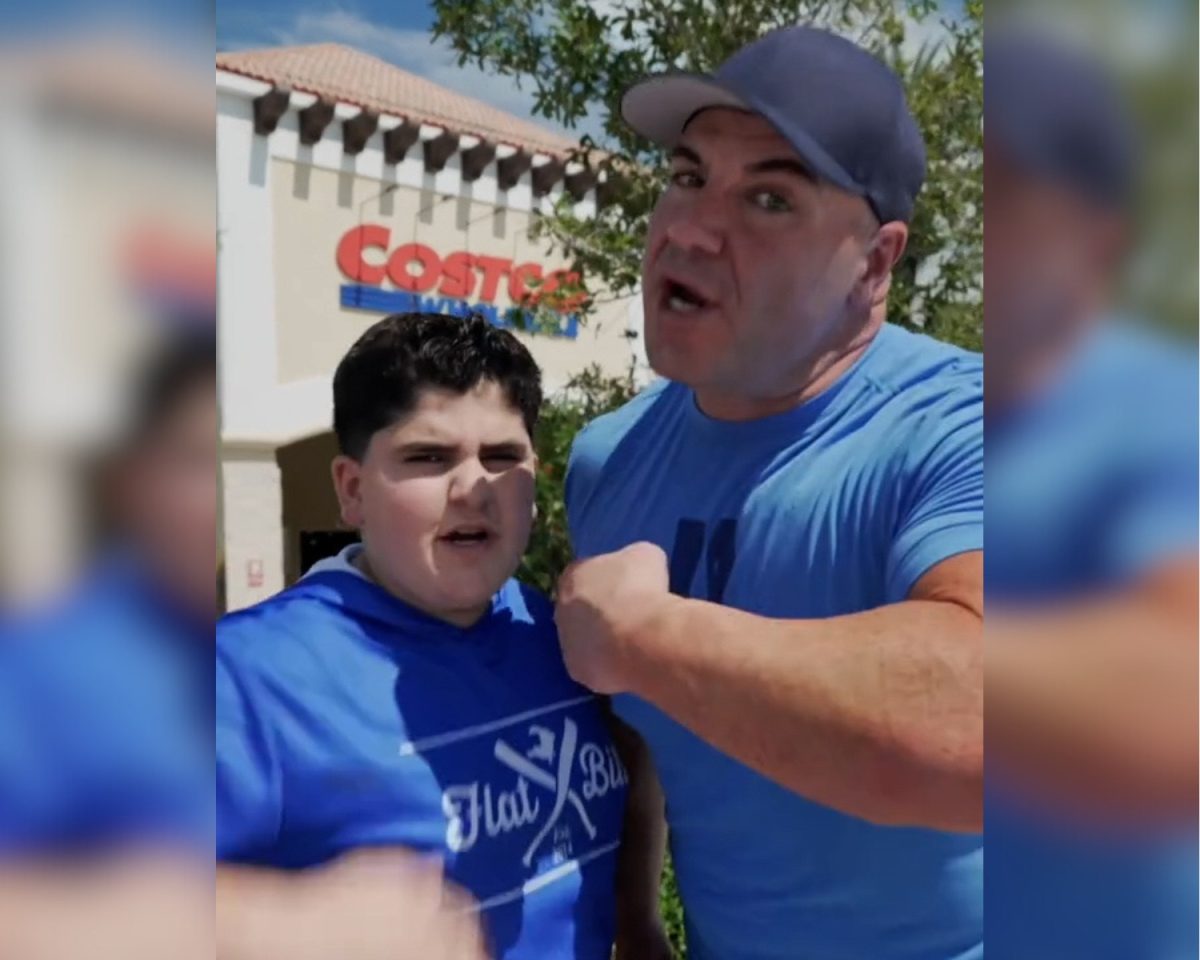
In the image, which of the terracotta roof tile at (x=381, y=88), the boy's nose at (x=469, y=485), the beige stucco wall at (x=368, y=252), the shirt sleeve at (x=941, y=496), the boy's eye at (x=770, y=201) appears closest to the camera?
the shirt sleeve at (x=941, y=496)

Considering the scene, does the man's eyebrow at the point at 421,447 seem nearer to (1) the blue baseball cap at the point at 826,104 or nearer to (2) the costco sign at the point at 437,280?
(1) the blue baseball cap at the point at 826,104

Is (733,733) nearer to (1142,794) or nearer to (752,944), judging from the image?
(752,944)

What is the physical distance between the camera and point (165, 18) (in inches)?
22.4

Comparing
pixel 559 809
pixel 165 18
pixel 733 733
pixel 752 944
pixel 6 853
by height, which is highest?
pixel 165 18

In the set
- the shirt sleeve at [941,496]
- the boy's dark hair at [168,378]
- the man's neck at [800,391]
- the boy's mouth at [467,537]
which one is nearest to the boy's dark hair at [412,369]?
the boy's mouth at [467,537]

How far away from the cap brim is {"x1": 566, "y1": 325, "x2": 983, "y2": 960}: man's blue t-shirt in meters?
0.32

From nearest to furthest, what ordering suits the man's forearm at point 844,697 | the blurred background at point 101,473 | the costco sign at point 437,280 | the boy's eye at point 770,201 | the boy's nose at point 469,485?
the blurred background at point 101,473
the man's forearm at point 844,697
the boy's eye at point 770,201
the boy's nose at point 469,485
the costco sign at point 437,280

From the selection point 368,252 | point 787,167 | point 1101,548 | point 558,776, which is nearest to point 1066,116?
point 1101,548

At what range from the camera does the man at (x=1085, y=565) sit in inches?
21.9

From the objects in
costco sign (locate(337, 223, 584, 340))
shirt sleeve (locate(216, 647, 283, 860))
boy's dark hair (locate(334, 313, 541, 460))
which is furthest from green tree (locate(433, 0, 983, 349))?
shirt sleeve (locate(216, 647, 283, 860))

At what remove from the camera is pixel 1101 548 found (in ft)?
1.87

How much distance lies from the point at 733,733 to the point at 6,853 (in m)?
0.65

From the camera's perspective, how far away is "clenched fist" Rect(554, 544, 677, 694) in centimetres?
113

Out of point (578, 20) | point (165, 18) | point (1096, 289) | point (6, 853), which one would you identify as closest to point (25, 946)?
point (6, 853)
